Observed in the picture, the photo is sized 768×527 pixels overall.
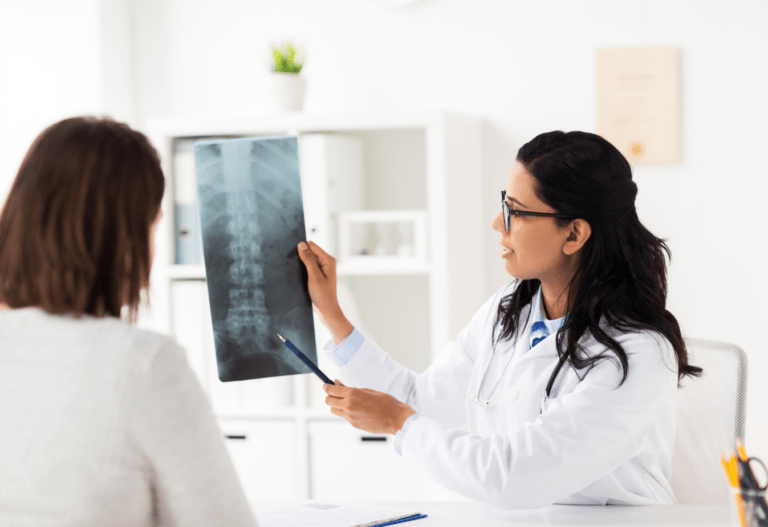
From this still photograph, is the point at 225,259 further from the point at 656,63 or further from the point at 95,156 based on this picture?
the point at 656,63

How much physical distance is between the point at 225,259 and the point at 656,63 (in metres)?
1.74

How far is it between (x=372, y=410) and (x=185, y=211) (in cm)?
137

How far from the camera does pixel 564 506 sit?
4.50ft

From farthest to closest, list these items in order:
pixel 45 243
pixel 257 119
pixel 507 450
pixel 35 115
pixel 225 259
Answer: pixel 35 115 < pixel 257 119 < pixel 225 259 < pixel 507 450 < pixel 45 243

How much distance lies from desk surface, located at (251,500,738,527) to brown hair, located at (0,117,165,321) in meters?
0.61

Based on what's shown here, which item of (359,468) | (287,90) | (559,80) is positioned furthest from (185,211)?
(559,80)

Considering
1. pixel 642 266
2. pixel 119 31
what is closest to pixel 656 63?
pixel 642 266

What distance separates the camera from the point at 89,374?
851 millimetres

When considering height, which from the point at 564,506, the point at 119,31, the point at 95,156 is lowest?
the point at 564,506

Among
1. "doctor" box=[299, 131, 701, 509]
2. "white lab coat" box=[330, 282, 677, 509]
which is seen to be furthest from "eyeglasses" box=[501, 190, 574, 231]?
"white lab coat" box=[330, 282, 677, 509]

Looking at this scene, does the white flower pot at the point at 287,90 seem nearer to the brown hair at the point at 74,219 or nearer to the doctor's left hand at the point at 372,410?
the doctor's left hand at the point at 372,410

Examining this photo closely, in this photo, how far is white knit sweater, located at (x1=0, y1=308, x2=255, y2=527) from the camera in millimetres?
841

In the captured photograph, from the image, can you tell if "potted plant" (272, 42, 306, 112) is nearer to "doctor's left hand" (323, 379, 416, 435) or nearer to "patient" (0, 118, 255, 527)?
"doctor's left hand" (323, 379, 416, 435)

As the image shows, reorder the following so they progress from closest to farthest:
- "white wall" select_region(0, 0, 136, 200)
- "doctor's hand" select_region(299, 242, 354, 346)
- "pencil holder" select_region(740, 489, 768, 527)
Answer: "pencil holder" select_region(740, 489, 768, 527), "doctor's hand" select_region(299, 242, 354, 346), "white wall" select_region(0, 0, 136, 200)
